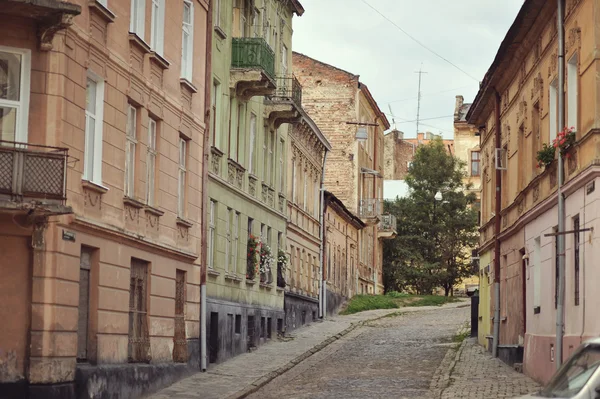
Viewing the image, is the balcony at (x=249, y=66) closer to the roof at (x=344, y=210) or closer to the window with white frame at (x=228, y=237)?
the window with white frame at (x=228, y=237)

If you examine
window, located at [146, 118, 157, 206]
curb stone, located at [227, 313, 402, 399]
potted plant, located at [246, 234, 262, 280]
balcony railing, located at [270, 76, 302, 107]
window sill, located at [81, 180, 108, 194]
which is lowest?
curb stone, located at [227, 313, 402, 399]

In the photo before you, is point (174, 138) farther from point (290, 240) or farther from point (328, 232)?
point (328, 232)

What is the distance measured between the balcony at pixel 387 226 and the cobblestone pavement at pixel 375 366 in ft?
68.5

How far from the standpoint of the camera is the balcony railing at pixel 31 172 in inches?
654

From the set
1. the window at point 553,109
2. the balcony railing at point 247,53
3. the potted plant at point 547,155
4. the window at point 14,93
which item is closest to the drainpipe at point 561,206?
the potted plant at point 547,155

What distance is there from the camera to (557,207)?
2164 cm

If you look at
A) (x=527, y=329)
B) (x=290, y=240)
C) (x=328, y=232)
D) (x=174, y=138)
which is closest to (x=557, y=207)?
(x=527, y=329)

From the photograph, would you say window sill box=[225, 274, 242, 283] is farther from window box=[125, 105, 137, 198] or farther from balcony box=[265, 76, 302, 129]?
window box=[125, 105, 137, 198]

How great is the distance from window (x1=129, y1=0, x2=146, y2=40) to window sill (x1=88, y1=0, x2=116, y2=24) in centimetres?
152

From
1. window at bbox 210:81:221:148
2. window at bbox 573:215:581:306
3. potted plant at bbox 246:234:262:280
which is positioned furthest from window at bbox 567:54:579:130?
potted plant at bbox 246:234:262:280

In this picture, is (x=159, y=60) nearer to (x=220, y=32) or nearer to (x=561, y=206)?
(x=220, y=32)

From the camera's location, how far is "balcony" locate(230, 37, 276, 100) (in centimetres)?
3042

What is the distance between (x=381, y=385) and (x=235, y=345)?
22.2 ft

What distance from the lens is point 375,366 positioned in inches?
1129
